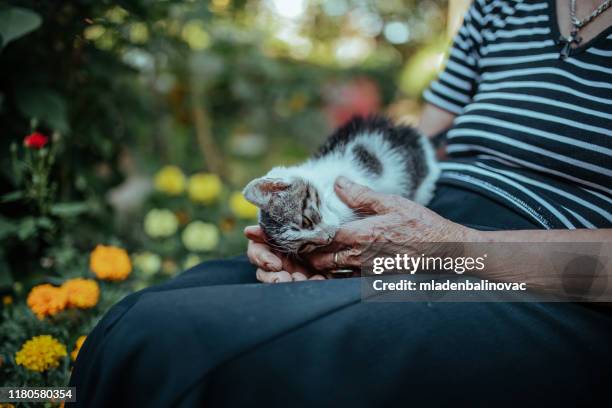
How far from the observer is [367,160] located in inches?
62.1

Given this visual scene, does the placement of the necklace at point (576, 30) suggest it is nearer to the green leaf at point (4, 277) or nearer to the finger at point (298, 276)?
the finger at point (298, 276)

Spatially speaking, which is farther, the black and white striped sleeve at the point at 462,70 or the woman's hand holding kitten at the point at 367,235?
the black and white striped sleeve at the point at 462,70

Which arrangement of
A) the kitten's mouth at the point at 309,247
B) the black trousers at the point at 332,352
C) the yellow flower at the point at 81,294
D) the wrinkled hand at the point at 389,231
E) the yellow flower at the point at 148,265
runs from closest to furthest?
1. the black trousers at the point at 332,352
2. the wrinkled hand at the point at 389,231
3. the kitten's mouth at the point at 309,247
4. the yellow flower at the point at 81,294
5. the yellow flower at the point at 148,265

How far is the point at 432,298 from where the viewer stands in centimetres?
95

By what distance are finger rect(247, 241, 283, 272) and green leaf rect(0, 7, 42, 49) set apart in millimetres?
857

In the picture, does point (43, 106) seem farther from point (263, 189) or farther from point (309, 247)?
point (309, 247)

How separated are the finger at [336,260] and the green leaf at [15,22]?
100 cm

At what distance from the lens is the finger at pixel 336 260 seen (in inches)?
43.6

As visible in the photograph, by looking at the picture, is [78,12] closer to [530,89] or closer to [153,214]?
[153,214]

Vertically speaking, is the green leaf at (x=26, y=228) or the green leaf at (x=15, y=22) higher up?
the green leaf at (x=15, y=22)

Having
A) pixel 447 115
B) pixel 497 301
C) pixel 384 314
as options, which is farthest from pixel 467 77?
pixel 384 314

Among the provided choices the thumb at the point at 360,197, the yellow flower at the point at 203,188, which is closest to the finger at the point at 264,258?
the thumb at the point at 360,197

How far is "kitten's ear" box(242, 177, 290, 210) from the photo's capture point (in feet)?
4.05

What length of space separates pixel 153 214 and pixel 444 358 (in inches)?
59.9
